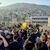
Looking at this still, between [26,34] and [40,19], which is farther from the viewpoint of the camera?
[26,34]

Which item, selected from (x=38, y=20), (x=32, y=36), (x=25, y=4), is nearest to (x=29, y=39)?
(x=32, y=36)

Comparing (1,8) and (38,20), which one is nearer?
(38,20)

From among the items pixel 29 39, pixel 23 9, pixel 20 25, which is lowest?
pixel 29 39

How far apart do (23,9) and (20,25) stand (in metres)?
0.36

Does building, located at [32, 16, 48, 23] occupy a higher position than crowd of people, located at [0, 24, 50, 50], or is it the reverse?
building, located at [32, 16, 48, 23]

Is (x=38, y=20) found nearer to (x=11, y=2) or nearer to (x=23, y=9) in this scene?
(x=23, y=9)

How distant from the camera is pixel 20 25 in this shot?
4438mm

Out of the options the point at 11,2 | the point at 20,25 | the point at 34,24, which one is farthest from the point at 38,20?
the point at 11,2

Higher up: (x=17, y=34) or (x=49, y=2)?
(x=49, y=2)

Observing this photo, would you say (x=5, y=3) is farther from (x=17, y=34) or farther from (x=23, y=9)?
(x=17, y=34)

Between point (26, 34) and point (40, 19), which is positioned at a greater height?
point (40, 19)

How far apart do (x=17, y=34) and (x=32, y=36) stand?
37 cm

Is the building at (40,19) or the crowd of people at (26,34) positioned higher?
the building at (40,19)

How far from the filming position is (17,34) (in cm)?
459
